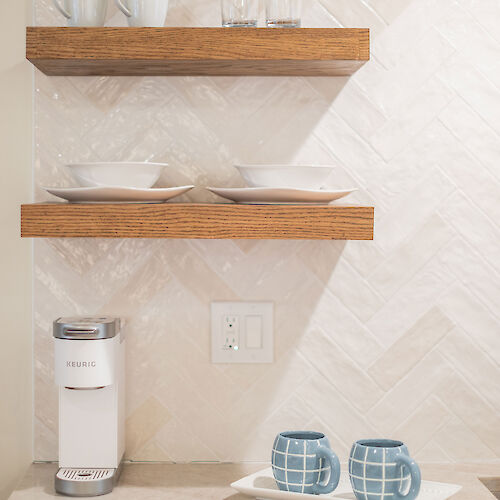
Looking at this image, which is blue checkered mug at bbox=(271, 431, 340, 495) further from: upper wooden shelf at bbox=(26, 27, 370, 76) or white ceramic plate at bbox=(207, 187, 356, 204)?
upper wooden shelf at bbox=(26, 27, 370, 76)

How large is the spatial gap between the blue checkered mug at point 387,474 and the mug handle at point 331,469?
4 centimetres

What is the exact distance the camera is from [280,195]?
1359mm

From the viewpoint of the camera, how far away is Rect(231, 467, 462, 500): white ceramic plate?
1.32m

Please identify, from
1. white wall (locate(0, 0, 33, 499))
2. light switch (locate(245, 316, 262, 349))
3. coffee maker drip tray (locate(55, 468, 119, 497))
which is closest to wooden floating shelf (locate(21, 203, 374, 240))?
white wall (locate(0, 0, 33, 499))

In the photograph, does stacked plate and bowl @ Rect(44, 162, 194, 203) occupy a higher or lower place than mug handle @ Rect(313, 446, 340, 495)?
higher

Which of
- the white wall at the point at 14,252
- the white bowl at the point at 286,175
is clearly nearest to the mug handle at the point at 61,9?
the white wall at the point at 14,252

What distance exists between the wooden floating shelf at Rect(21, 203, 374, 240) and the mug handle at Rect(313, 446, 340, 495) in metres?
0.36

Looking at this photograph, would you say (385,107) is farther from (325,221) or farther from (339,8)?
(325,221)

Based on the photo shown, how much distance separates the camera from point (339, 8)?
158cm

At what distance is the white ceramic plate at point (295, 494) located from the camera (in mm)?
1318

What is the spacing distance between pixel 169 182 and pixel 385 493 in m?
0.74

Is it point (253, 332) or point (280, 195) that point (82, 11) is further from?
point (253, 332)

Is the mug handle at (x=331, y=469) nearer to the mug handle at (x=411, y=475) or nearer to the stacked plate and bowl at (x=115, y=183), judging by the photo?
the mug handle at (x=411, y=475)

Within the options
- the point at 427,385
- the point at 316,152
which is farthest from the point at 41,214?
the point at 427,385
